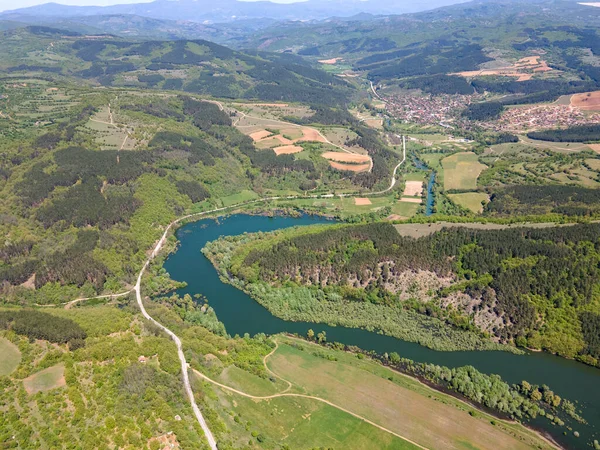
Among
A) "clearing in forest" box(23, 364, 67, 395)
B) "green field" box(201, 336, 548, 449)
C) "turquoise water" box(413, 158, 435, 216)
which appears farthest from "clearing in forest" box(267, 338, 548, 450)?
"turquoise water" box(413, 158, 435, 216)

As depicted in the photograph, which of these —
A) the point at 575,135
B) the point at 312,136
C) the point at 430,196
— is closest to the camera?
the point at 430,196

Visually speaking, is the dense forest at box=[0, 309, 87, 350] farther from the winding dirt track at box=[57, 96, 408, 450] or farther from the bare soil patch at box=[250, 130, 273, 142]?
the bare soil patch at box=[250, 130, 273, 142]

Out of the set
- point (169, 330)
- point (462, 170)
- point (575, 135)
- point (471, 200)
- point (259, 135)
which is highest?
point (259, 135)

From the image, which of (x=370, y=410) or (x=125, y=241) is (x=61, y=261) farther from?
(x=370, y=410)

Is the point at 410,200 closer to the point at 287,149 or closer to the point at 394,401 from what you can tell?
the point at 287,149

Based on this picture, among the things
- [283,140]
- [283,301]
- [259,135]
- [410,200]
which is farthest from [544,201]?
[259,135]
